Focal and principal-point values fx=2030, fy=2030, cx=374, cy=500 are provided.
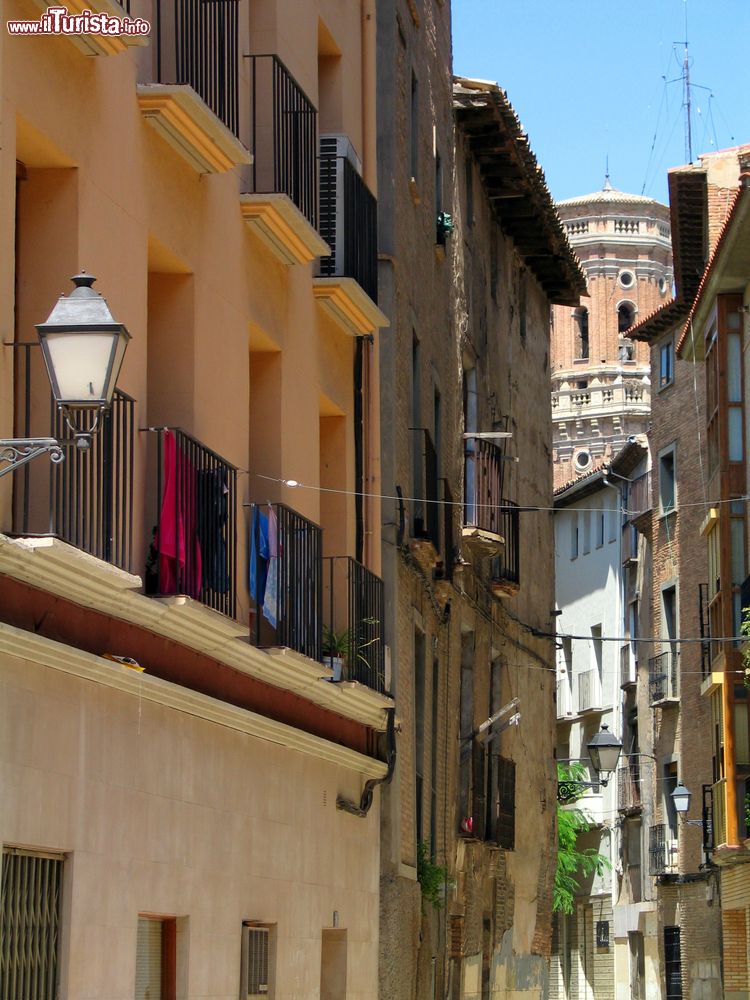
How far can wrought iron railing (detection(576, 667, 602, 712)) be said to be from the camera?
53875 mm

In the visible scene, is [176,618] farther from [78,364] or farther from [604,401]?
[604,401]

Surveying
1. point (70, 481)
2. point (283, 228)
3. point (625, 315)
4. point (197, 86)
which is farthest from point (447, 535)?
point (625, 315)

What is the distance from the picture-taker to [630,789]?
4878 cm

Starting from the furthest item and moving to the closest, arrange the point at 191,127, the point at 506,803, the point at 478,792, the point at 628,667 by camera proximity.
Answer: the point at 628,667, the point at 506,803, the point at 478,792, the point at 191,127

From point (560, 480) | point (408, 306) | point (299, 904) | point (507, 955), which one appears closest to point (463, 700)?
point (507, 955)

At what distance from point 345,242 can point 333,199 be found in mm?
379

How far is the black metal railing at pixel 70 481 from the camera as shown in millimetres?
9578

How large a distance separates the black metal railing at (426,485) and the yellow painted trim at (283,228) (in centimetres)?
545

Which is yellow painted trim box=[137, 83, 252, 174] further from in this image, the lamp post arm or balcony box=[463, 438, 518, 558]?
balcony box=[463, 438, 518, 558]

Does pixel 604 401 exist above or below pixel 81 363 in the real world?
above

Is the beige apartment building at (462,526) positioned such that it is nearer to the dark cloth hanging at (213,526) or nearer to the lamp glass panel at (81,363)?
the dark cloth hanging at (213,526)

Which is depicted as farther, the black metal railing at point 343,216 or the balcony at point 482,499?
the balcony at point 482,499

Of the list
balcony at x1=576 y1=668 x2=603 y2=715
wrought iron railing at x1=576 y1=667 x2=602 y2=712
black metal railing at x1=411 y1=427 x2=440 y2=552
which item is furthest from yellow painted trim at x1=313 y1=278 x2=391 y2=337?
wrought iron railing at x1=576 y1=667 x2=602 y2=712

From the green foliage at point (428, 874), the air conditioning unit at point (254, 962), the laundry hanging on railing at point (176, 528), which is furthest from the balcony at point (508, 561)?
the laundry hanging on railing at point (176, 528)
